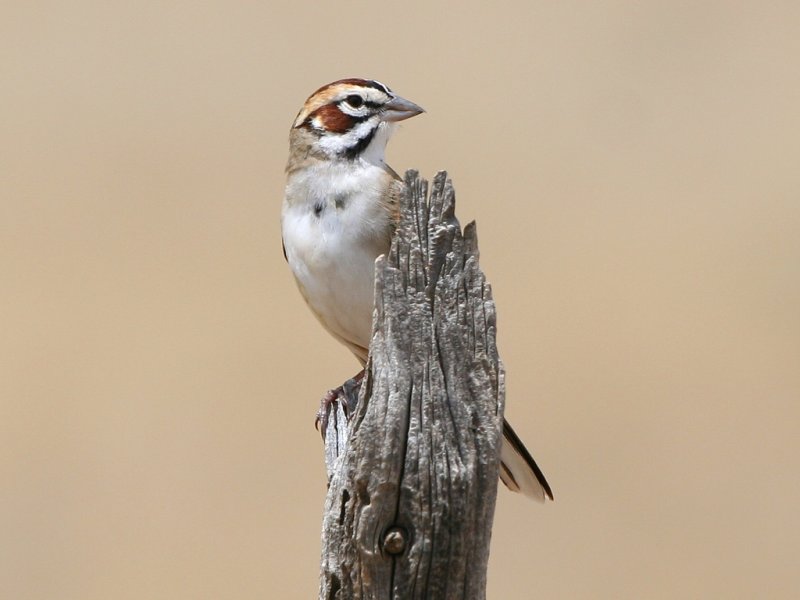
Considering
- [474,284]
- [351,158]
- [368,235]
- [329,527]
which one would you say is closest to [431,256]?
[474,284]

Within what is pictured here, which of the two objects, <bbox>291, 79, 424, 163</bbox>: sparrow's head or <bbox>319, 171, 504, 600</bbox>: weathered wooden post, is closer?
<bbox>319, 171, 504, 600</bbox>: weathered wooden post

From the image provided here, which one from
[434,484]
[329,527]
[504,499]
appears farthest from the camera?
[504,499]

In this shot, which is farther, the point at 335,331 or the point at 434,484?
the point at 335,331

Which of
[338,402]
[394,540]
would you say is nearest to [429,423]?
[394,540]

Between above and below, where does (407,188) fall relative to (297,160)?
below

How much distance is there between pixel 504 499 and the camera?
9.50 meters

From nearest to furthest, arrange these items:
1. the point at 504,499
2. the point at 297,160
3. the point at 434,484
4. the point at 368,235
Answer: the point at 434,484 → the point at 368,235 → the point at 297,160 → the point at 504,499

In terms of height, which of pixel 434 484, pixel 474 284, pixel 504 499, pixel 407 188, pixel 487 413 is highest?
pixel 504 499

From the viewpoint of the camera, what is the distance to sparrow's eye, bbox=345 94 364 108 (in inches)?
174

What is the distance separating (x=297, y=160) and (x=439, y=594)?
2126 millimetres

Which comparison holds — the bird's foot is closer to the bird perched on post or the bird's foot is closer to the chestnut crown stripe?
the bird perched on post

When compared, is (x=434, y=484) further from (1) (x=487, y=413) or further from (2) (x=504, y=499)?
(2) (x=504, y=499)

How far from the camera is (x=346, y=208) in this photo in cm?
411

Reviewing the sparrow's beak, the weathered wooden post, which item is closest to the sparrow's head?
the sparrow's beak
